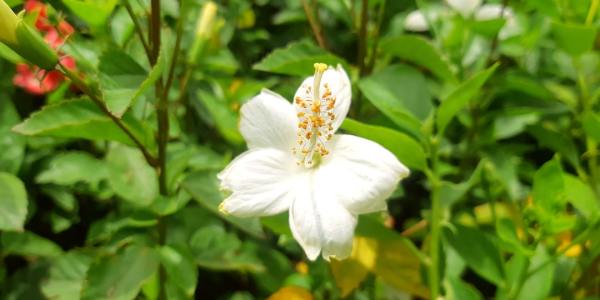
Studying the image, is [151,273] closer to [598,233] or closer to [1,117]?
[1,117]

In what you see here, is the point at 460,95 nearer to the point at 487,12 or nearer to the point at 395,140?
the point at 395,140

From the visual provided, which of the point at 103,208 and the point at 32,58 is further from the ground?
Answer: the point at 32,58

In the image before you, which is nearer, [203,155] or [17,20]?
[17,20]

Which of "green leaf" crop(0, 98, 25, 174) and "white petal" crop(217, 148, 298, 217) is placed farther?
"green leaf" crop(0, 98, 25, 174)

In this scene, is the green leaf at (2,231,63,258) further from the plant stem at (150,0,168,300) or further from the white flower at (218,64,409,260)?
the white flower at (218,64,409,260)

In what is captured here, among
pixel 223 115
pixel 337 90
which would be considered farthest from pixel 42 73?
pixel 337 90

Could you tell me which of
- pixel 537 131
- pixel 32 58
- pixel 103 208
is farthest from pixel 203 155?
pixel 537 131

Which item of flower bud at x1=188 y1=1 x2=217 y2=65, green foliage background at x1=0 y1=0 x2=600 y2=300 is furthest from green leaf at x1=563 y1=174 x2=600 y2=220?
flower bud at x1=188 y1=1 x2=217 y2=65
